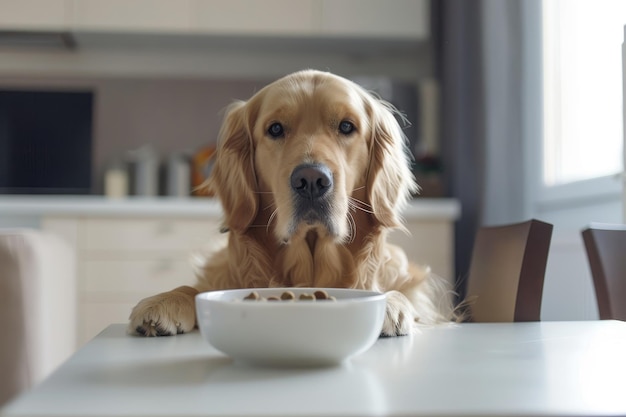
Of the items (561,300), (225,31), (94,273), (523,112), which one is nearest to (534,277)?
(561,300)

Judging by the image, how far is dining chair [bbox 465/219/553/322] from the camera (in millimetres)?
1337

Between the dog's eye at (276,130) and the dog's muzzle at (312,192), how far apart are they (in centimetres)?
16

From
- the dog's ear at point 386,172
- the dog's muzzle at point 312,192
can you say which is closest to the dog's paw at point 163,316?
the dog's muzzle at point 312,192

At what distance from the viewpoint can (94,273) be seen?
3227 mm

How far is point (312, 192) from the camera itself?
129cm

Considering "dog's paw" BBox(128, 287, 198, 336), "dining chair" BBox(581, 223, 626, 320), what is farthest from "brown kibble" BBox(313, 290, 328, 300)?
"dining chair" BBox(581, 223, 626, 320)

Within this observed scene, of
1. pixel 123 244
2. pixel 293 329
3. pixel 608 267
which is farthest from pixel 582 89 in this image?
pixel 293 329

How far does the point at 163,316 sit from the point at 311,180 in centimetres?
41

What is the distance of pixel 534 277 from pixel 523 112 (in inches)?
70.7

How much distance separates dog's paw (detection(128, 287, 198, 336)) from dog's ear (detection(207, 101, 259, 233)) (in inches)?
16.1

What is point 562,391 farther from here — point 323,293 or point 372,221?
point 372,221

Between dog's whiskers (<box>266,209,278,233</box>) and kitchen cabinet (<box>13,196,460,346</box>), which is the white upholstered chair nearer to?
dog's whiskers (<box>266,209,278,233</box>)

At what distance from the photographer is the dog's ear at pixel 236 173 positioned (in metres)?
1.46

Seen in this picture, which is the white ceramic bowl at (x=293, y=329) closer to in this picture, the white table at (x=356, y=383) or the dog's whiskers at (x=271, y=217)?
the white table at (x=356, y=383)
